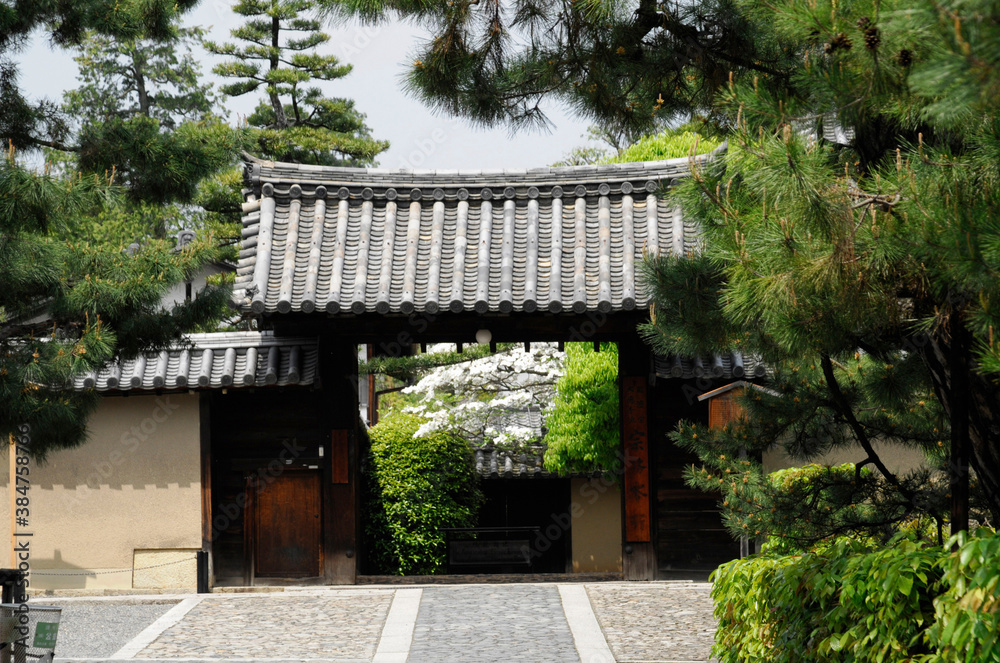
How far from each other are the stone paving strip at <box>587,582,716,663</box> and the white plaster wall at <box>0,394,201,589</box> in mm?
5160

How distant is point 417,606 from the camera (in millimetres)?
9859

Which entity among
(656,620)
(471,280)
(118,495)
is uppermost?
(471,280)

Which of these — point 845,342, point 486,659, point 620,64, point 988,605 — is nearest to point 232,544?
point 486,659

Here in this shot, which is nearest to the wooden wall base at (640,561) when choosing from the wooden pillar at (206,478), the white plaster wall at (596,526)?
the white plaster wall at (596,526)

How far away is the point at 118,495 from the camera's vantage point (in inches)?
481

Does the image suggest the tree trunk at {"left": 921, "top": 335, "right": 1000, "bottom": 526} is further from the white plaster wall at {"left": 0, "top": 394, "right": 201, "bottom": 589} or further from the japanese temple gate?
the white plaster wall at {"left": 0, "top": 394, "right": 201, "bottom": 589}

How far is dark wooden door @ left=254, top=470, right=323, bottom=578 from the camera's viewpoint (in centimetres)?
1217

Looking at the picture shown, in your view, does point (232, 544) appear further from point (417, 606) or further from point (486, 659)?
point (486, 659)

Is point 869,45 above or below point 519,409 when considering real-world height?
above

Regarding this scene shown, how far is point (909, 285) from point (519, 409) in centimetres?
1414

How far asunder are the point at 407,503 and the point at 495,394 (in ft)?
20.9

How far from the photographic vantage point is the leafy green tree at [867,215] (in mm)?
3199

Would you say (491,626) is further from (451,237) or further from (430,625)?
(451,237)

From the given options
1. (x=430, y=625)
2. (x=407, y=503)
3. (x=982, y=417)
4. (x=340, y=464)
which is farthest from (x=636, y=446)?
(x=982, y=417)
